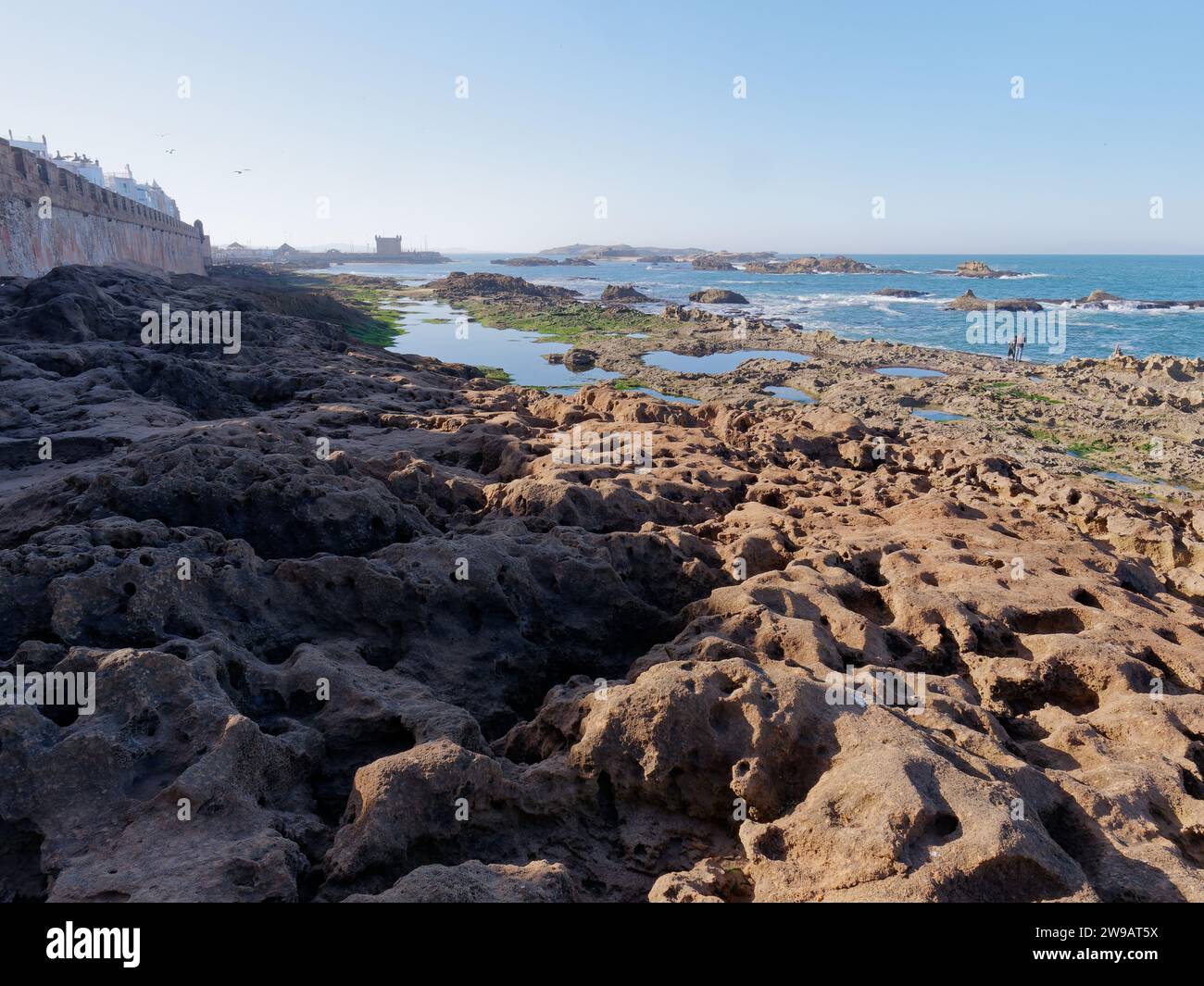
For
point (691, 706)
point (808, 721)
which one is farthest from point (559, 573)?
point (808, 721)

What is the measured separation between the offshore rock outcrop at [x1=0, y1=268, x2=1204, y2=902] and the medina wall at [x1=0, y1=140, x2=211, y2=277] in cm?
1634

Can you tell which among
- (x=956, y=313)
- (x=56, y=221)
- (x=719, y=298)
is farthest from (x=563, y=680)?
(x=956, y=313)

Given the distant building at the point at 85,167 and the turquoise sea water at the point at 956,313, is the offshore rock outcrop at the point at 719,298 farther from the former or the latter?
the distant building at the point at 85,167

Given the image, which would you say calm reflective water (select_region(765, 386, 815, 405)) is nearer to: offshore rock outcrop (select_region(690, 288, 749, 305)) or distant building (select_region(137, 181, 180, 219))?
offshore rock outcrop (select_region(690, 288, 749, 305))

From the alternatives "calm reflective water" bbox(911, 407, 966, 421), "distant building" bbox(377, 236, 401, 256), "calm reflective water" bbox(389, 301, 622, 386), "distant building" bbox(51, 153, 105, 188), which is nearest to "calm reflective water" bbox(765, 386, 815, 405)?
"calm reflective water" bbox(911, 407, 966, 421)

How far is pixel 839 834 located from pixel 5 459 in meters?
10.5

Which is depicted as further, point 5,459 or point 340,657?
point 5,459

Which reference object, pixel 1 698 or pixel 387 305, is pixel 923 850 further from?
pixel 387 305

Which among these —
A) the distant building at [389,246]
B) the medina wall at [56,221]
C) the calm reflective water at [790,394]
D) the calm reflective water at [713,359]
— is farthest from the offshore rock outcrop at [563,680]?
the distant building at [389,246]

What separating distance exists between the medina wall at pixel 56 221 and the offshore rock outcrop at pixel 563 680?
16.3m

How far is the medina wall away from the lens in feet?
73.2

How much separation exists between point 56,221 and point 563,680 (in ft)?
98.9
